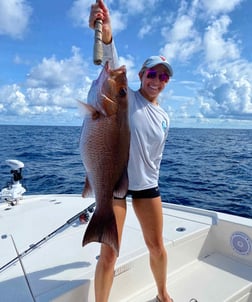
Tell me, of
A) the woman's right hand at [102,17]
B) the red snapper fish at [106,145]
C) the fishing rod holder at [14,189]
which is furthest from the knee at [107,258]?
the fishing rod holder at [14,189]

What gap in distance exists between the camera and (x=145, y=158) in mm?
2256

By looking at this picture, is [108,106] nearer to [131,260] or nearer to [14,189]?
[131,260]

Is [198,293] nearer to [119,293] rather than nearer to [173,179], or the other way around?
[119,293]

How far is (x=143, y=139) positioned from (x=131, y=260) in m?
1.21

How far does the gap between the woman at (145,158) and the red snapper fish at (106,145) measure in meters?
0.34

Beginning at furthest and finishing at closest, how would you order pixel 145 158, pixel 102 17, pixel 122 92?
1. pixel 145 158
2. pixel 102 17
3. pixel 122 92

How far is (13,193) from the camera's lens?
442cm

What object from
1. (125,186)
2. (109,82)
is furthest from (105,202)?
(109,82)

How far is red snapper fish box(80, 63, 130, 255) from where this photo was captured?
1679mm

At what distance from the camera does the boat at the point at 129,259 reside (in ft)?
7.77

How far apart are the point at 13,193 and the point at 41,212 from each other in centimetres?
68

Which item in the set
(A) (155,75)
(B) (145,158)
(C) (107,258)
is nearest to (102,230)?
(C) (107,258)

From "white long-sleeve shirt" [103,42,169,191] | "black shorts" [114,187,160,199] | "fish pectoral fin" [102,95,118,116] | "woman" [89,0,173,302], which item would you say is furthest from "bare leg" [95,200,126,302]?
"fish pectoral fin" [102,95,118,116]

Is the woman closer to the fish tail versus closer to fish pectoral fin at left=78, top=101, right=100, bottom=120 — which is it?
the fish tail
